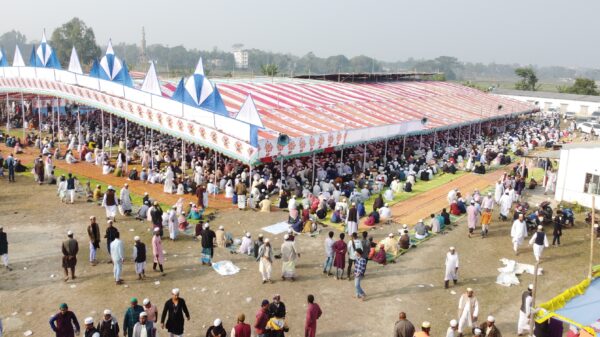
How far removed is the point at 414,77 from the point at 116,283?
4324 cm

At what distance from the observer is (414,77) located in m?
49.2

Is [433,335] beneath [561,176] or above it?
beneath

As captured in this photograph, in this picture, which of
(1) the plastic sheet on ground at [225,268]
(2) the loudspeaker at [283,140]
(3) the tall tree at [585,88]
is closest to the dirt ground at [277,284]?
(1) the plastic sheet on ground at [225,268]

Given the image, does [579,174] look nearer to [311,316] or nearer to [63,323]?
[311,316]

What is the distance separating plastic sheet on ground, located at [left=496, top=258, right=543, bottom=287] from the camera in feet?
37.3

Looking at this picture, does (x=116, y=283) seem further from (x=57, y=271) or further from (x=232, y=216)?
(x=232, y=216)

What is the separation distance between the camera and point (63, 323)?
773cm

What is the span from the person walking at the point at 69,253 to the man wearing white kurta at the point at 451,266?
8.08 metres

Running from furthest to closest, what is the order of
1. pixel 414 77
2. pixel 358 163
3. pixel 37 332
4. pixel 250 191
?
1. pixel 414 77
2. pixel 358 163
3. pixel 250 191
4. pixel 37 332

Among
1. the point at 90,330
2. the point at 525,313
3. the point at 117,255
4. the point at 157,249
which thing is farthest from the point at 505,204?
the point at 90,330

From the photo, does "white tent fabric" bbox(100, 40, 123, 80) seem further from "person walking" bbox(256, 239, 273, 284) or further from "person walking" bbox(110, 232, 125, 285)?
"person walking" bbox(256, 239, 273, 284)

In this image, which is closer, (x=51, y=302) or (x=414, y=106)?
(x=51, y=302)

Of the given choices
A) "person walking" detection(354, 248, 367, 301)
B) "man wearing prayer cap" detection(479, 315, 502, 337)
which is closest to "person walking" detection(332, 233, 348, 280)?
"person walking" detection(354, 248, 367, 301)

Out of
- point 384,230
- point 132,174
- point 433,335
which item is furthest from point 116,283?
point 132,174
